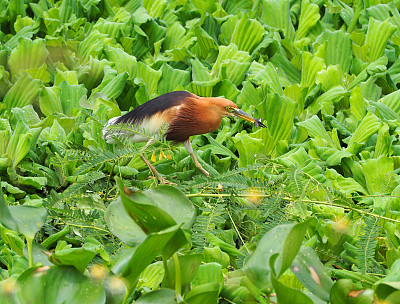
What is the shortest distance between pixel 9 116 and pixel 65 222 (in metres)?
1.01

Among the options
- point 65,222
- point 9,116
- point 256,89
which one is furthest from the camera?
point 256,89

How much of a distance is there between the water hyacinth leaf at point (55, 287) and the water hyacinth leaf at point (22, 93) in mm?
1712

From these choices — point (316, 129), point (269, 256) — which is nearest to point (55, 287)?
point (269, 256)

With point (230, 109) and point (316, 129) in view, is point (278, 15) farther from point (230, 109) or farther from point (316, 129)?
point (230, 109)

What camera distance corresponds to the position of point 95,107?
2.75 metres

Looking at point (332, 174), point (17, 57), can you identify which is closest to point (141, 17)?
point (17, 57)

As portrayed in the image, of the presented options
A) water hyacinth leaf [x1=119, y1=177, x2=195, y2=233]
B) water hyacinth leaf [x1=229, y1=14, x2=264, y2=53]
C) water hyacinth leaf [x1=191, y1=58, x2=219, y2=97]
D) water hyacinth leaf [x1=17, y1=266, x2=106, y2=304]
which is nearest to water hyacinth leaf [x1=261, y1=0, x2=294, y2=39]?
water hyacinth leaf [x1=229, y1=14, x2=264, y2=53]

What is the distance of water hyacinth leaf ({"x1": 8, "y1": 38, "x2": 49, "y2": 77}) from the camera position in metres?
3.08

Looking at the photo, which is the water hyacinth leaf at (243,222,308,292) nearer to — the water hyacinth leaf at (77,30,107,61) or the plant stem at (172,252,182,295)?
the plant stem at (172,252,182,295)

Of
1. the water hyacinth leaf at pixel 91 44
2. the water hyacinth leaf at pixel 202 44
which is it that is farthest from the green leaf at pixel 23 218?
→ the water hyacinth leaf at pixel 202 44

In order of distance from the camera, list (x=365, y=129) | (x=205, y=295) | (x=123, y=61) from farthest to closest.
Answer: (x=123, y=61), (x=365, y=129), (x=205, y=295)

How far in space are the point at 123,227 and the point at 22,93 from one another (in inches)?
65.6

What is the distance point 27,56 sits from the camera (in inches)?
122

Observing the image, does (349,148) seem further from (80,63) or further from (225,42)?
(80,63)
